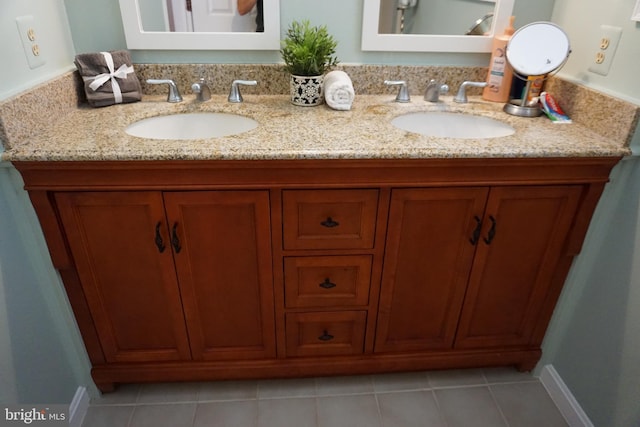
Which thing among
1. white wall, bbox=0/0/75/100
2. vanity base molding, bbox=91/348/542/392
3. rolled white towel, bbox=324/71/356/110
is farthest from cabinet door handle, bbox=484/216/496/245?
white wall, bbox=0/0/75/100

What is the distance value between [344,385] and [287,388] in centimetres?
19

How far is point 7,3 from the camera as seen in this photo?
1012 millimetres

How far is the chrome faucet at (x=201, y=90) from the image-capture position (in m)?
1.31

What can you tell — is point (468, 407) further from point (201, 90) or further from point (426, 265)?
point (201, 90)

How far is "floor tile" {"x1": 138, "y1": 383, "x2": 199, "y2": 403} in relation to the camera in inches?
52.4

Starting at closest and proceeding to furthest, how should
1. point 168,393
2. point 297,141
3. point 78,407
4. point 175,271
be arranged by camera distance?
point 297,141 < point 175,271 < point 78,407 < point 168,393

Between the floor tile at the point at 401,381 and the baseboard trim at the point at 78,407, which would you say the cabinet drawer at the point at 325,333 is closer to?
the floor tile at the point at 401,381

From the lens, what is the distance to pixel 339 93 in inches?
49.6

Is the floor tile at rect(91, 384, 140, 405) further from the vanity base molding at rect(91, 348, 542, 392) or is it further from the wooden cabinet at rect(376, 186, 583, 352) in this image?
the wooden cabinet at rect(376, 186, 583, 352)

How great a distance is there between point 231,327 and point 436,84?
105 centimetres

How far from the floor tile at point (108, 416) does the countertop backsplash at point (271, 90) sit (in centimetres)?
86

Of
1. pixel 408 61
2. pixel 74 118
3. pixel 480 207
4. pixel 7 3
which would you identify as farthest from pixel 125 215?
pixel 408 61

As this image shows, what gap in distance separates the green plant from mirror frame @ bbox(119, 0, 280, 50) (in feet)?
0.18

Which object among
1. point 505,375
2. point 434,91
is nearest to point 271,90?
point 434,91
